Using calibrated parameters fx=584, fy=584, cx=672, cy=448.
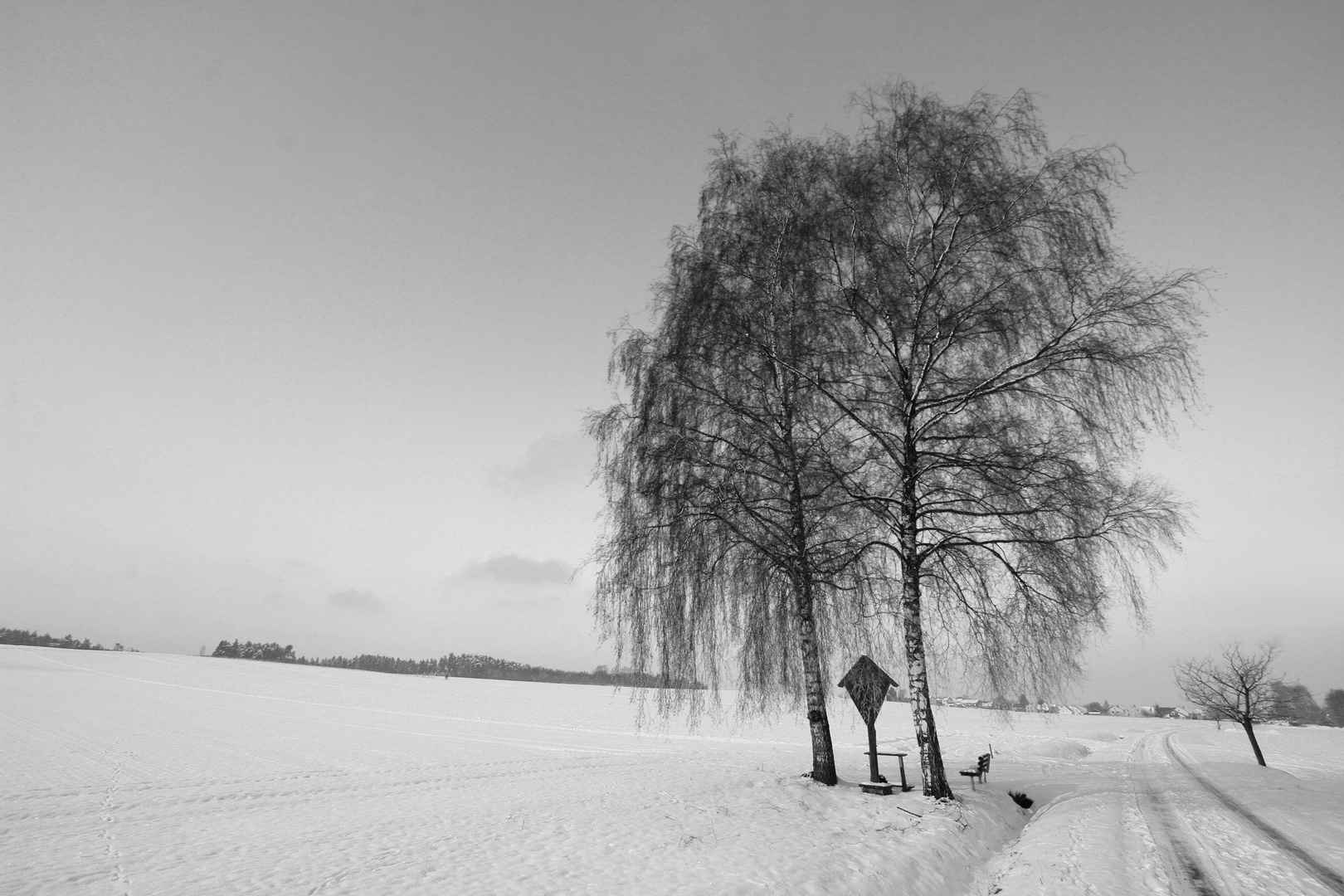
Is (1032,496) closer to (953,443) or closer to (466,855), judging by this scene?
(953,443)

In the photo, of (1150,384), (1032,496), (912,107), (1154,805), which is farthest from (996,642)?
(912,107)

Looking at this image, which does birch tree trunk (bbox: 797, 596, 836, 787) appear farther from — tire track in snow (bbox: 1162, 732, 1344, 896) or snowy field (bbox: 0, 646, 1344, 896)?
tire track in snow (bbox: 1162, 732, 1344, 896)

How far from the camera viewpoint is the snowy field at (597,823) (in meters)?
8.02

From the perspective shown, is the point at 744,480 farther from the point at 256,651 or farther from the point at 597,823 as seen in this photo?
the point at 256,651

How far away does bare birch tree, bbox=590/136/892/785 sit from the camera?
498 inches

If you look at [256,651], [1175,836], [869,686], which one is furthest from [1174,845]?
[256,651]

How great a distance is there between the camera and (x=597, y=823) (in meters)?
11.1

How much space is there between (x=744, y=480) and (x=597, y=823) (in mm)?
7463

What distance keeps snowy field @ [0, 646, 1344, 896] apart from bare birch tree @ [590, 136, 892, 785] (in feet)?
6.71

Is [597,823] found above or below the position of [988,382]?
below

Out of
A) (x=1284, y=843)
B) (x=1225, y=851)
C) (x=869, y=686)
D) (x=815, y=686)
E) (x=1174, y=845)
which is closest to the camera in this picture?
(x=1225, y=851)

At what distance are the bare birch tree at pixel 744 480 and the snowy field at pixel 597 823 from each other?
2045mm

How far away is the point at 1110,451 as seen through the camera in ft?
32.1

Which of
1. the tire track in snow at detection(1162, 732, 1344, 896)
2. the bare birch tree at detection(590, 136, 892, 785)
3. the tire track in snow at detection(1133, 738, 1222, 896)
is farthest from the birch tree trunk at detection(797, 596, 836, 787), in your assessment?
the tire track in snow at detection(1162, 732, 1344, 896)
